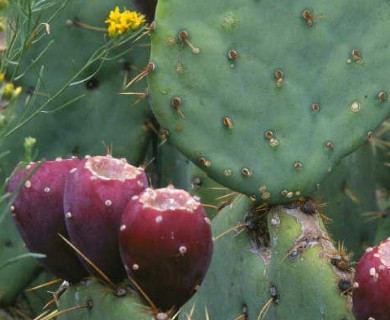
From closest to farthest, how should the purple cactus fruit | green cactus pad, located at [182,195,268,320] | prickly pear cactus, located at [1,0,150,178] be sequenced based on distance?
the purple cactus fruit
green cactus pad, located at [182,195,268,320]
prickly pear cactus, located at [1,0,150,178]

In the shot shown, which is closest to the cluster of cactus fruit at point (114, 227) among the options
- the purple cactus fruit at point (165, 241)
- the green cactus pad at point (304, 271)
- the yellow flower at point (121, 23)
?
the purple cactus fruit at point (165, 241)

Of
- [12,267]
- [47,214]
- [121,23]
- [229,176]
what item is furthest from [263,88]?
[12,267]

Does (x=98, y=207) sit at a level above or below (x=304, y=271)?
above

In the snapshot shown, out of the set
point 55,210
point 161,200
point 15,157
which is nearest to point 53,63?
point 15,157

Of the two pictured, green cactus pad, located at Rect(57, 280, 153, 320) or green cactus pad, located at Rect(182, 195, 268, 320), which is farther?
green cactus pad, located at Rect(182, 195, 268, 320)

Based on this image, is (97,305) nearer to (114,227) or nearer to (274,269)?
(114,227)

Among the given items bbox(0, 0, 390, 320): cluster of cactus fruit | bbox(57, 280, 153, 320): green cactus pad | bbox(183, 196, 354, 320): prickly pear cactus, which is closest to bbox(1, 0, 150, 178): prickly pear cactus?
bbox(0, 0, 390, 320): cluster of cactus fruit

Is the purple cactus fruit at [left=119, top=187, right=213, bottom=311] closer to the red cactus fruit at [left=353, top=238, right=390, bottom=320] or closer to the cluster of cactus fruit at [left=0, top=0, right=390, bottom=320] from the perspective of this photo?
the cluster of cactus fruit at [left=0, top=0, right=390, bottom=320]

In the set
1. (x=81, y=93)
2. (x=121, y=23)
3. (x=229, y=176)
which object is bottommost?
(x=81, y=93)
